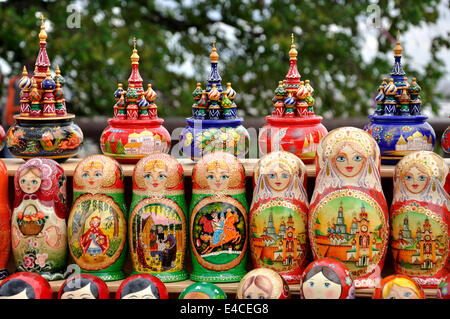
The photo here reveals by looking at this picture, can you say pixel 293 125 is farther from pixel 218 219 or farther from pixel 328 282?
pixel 328 282

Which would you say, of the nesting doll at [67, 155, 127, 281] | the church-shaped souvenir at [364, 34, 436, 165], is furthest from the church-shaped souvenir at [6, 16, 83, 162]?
the church-shaped souvenir at [364, 34, 436, 165]

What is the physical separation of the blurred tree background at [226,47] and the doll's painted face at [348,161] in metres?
4.23

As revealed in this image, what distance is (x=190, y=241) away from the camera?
2.60 meters

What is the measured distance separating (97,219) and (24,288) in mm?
368

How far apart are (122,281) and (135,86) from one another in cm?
88

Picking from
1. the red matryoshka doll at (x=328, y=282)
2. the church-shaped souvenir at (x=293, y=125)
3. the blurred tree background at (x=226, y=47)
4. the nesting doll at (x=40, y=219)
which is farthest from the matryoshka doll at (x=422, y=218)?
the blurred tree background at (x=226, y=47)

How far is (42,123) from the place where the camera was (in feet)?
9.30

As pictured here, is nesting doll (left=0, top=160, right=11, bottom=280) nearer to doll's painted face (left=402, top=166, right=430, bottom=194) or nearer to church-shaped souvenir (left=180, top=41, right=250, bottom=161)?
church-shaped souvenir (left=180, top=41, right=250, bottom=161)

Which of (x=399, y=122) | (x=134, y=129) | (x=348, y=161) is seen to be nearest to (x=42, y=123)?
(x=134, y=129)

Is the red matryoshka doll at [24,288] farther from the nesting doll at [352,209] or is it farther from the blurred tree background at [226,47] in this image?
the blurred tree background at [226,47]

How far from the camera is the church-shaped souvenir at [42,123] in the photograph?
2.81 metres

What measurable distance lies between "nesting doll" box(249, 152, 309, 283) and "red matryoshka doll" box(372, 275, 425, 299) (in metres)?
0.36

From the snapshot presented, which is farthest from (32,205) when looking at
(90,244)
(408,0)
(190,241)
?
(408,0)
